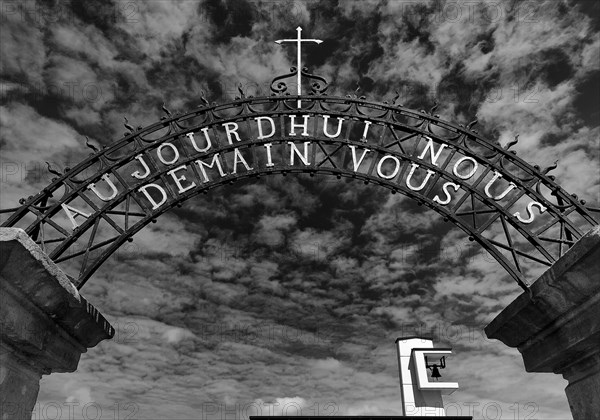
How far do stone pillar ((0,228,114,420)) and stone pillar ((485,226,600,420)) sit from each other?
4698 mm

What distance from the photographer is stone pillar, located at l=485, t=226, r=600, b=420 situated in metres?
4.39

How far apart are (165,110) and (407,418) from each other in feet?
65.7

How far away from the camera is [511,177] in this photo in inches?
307

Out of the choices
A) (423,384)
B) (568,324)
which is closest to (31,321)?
(568,324)

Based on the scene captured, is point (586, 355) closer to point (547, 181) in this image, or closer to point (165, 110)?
point (547, 181)

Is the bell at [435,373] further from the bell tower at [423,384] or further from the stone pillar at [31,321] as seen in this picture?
the stone pillar at [31,321]

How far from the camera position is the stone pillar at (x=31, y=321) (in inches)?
165

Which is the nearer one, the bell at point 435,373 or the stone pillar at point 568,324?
the stone pillar at point 568,324

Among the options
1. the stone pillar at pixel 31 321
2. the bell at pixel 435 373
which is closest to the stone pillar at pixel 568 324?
the stone pillar at pixel 31 321

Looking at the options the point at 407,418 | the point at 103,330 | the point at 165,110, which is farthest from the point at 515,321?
the point at 407,418

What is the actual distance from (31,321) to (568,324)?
17.2 feet

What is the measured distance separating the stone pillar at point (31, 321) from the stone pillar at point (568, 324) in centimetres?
470

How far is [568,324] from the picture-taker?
4.90 m

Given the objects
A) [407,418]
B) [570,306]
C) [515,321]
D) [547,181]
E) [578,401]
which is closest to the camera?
[570,306]
